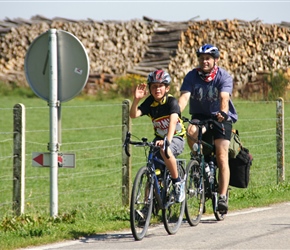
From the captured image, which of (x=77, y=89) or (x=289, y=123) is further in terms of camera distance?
(x=289, y=123)

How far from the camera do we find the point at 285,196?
1194 centimetres

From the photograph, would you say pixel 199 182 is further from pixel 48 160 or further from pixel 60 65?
pixel 60 65

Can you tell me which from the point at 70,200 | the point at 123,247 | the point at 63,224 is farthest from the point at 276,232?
the point at 70,200

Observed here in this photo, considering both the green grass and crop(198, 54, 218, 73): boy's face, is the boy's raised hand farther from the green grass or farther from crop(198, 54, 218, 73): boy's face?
the green grass

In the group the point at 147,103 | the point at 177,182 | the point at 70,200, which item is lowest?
the point at 70,200

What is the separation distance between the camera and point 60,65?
9477 millimetres

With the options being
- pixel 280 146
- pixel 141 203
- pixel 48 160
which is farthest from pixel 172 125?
pixel 280 146

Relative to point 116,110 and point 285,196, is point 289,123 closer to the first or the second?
point 285,196

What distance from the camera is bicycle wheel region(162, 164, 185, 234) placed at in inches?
345

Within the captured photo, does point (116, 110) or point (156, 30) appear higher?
point (156, 30)

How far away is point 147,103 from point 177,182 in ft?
2.90

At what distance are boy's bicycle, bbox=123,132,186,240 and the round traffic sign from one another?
120 cm

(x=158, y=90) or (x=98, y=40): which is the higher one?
(x=98, y=40)

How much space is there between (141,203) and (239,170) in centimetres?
226
